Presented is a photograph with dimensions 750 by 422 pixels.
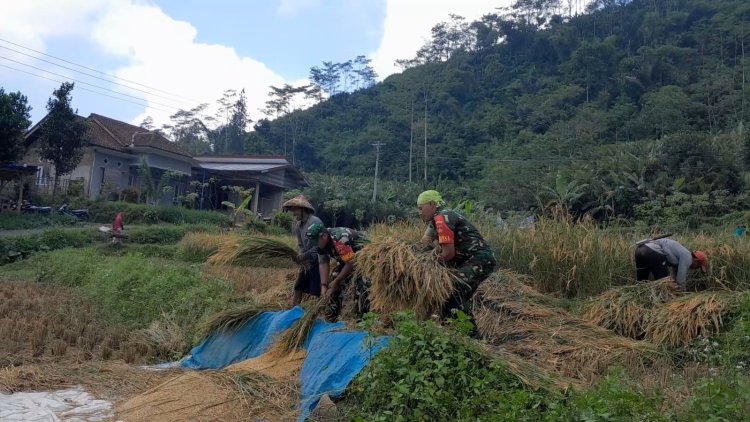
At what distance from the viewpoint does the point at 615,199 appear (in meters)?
25.2

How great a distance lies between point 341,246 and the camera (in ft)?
19.5

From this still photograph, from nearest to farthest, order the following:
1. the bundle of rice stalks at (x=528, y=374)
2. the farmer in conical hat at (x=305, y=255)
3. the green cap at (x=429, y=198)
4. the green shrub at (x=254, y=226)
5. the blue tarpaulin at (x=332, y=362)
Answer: the bundle of rice stalks at (x=528, y=374) → the blue tarpaulin at (x=332, y=362) → the green cap at (x=429, y=198) → the farmer in conical hat at (x=305, y=255) → the green shrub at (x=254, y=226)

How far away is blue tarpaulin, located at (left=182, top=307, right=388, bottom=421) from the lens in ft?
14.1

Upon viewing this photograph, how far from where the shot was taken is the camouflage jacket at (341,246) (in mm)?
5906

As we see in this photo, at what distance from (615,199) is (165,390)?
23.4 metres

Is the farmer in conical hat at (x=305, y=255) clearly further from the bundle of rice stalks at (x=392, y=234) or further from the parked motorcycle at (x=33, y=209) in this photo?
the parked motorcycle at (x=33, y=209)

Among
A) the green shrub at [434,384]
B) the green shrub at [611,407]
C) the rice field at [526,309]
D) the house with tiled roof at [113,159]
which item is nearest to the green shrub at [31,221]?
the house with tiled roof at [113,159]

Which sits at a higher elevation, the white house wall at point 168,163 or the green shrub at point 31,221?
the white house wall at point 168,163

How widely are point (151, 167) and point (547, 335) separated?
26.5 meters

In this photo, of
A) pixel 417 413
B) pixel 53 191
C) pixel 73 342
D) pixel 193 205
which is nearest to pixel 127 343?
pixel 73 342

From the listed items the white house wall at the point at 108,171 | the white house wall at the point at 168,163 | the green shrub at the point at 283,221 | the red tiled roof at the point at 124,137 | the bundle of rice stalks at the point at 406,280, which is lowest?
the bundle of rice stalks at the point at 406,280

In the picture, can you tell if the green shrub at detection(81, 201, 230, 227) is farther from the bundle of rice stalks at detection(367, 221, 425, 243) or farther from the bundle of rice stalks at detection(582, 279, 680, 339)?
the bundle of rice stalks at detection(582, 279, 680, 339)

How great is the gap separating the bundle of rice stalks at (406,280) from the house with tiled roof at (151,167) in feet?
78.8

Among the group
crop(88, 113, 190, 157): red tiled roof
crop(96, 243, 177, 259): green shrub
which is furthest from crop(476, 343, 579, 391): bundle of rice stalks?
crop(88, 113, 190, 157): red tiled roof
